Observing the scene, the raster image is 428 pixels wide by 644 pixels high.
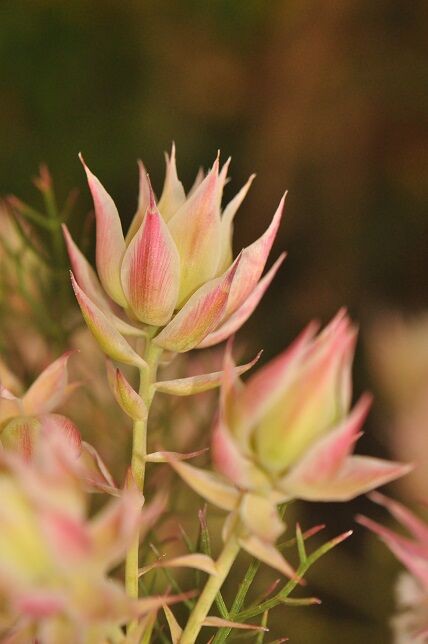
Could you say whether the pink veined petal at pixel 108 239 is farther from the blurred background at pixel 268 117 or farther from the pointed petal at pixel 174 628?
the blurred background at pixel 268 117

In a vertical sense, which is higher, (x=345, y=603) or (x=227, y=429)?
(x=227, y=429)

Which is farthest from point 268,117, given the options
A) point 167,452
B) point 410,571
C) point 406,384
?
point 167,452

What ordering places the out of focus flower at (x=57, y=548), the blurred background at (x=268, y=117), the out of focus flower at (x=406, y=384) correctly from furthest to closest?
the blurred background at (x=268, y=117) < the out of focus flower at (x=406, y=384) < the out of focus flower at (x=57, y=548)

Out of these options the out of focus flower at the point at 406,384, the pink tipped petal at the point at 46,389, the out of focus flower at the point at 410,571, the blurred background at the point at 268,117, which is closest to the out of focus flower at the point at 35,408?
the pink tipped petal at the point at 46,389

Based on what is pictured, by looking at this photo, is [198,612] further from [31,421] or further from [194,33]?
[194,33]

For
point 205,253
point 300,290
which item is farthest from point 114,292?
point 300,290

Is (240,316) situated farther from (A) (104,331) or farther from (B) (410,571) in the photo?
(B) (410,571)
